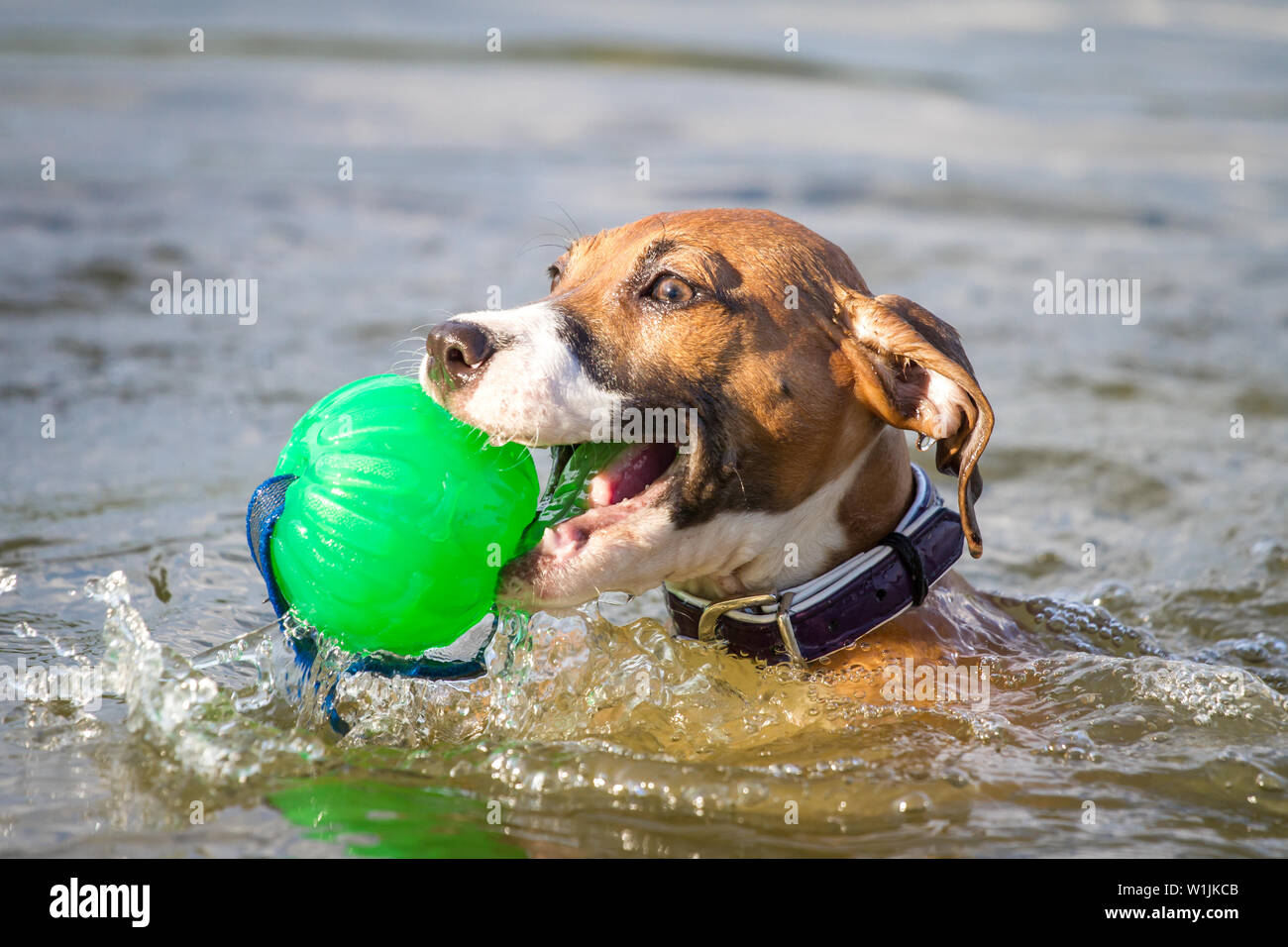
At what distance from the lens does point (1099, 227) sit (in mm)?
12703

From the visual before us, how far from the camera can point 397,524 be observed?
11.4 feet

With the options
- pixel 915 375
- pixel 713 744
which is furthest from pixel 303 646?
pixel 915 375

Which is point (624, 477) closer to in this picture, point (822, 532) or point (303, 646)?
point (822, 532)

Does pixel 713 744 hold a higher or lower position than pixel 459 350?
lower

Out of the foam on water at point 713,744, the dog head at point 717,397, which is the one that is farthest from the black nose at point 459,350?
the foam on water at point 713,744

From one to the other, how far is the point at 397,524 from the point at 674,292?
1.02 meters

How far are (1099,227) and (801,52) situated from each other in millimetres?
6993

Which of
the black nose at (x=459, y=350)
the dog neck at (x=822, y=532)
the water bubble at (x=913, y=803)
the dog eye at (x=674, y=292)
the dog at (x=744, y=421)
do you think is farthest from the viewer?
the dog neck at (x=822, y=532)

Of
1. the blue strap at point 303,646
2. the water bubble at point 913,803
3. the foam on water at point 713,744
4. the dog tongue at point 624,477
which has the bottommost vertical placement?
the water bubble at point 913,803

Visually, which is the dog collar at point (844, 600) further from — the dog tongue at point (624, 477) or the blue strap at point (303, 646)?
the blue strap at point (303, 646)

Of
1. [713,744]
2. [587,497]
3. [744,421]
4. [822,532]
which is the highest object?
[744,421]

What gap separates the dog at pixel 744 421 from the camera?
3.56 m

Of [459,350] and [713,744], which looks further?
[713,744]

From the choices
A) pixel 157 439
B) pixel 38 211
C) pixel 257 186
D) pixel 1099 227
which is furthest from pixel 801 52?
pixel 157 439
